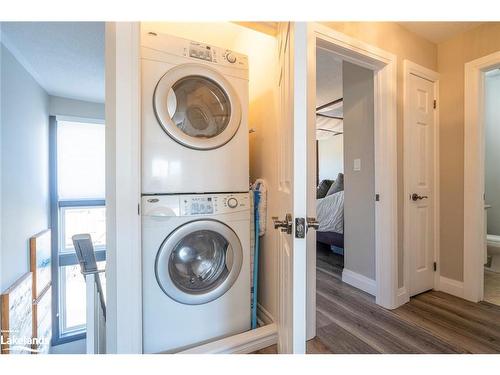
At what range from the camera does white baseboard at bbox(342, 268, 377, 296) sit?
2043 mm

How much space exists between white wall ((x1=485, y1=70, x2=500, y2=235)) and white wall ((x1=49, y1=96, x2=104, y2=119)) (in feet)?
18.8

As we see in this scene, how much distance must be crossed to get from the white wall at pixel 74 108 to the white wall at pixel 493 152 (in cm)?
572

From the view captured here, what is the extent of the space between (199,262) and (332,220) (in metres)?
2.09

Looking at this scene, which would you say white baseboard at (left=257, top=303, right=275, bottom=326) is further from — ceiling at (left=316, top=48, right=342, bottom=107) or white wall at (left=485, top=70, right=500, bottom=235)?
white wall at (left=485, top=70, right=500, bottom=235)

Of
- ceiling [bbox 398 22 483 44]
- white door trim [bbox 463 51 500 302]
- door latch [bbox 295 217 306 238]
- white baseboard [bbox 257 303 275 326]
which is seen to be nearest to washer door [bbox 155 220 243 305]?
white baseboard [bbox 257 303 275 326]

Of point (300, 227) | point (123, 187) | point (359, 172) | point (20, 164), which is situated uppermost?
point (20, 164)

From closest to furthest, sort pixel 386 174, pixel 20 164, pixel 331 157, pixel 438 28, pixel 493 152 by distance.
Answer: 1. pixel 386 174
2. pixel 438 28
3. pixel 20 164
4. pixel 493 152
5. pixel 331 157

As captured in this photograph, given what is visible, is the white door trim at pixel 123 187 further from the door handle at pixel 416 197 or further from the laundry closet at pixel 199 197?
the door handle at pixel 416 197

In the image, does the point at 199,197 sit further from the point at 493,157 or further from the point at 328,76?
the point at 493,157

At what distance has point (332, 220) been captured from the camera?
298 centimetres

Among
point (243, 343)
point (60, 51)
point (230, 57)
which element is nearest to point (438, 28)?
point (230, 57)

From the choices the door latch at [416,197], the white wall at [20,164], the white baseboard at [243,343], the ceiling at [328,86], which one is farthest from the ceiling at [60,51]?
the door latch at [416,197]

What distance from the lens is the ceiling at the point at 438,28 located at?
189 centimetres

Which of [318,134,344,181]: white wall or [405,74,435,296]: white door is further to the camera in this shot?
[318,134,344,181]: white wall
